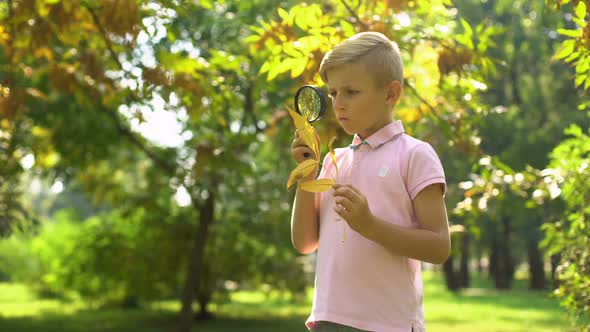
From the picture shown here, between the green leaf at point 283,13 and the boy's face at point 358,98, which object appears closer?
the boy's face at point 358,98

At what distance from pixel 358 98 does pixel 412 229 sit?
429mm

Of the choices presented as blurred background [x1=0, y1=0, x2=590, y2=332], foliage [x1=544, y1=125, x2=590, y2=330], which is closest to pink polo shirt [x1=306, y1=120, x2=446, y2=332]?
blurred background [x1=0, y1=0, x2=590, y2=332]

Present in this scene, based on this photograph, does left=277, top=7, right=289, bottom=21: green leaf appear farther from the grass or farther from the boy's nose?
the grass

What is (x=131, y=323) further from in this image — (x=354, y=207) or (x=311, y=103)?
(x=354, y=207)

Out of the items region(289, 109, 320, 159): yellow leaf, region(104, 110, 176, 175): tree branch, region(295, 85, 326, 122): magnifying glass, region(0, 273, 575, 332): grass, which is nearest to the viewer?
region(289, 109, 320, 159): yellow leaf

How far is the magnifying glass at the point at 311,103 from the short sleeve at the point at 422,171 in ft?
1.13

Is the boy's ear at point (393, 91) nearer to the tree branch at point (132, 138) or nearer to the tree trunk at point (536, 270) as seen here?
the tree branch at point (132, 138)

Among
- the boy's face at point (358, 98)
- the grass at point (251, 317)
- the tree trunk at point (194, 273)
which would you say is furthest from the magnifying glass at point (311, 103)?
the grass at point (251, 317)

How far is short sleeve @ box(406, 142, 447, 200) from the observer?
6.57 ft

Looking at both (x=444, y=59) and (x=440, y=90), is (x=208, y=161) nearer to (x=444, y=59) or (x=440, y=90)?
(x=440, y=90)

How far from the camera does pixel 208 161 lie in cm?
610

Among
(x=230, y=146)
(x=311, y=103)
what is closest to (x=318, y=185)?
(x=311, y=103)

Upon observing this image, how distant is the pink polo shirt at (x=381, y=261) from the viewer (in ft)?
6.69

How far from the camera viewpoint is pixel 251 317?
13008mm
